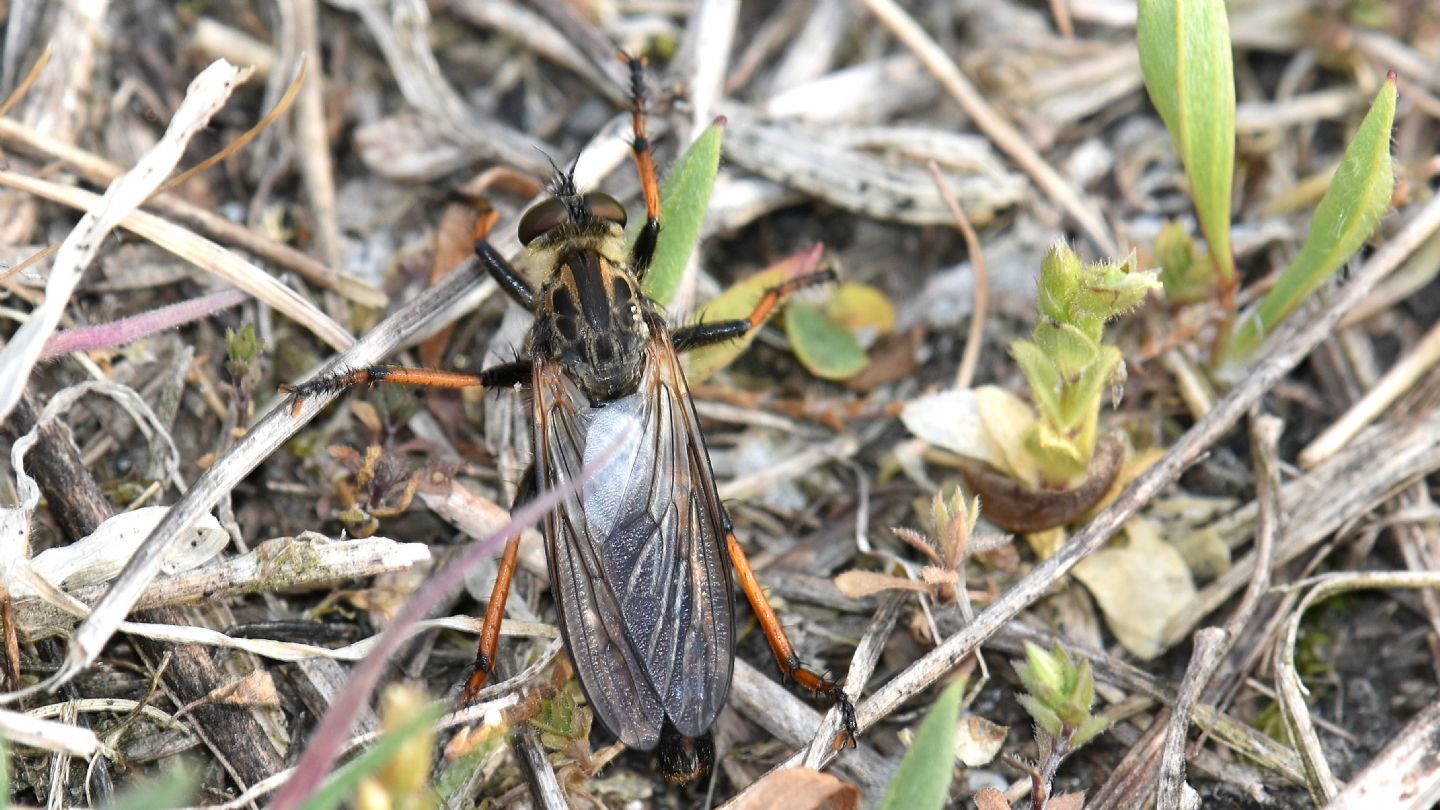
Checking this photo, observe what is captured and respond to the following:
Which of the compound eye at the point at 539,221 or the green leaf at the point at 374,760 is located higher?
the compound eye at the point at 539,221

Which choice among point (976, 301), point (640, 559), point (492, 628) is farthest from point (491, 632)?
point (976, 301)


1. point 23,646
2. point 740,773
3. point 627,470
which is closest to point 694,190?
point 627,470

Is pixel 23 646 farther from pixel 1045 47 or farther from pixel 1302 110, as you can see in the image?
pixel 1302 110

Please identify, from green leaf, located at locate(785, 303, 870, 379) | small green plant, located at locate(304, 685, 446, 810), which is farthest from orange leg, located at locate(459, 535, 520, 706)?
green leaf, located at locate(785, 303, 870, 379)

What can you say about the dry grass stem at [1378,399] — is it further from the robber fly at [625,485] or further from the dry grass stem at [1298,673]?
the robber fly at [625,485]

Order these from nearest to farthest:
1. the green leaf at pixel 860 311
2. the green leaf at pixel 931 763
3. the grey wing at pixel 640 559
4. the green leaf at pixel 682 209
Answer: the green leaf at pixel 931 763 → the grey wing at pixel 640 559 → the green leaf at pixel 682 209 → the green leaf at pixel 860 311

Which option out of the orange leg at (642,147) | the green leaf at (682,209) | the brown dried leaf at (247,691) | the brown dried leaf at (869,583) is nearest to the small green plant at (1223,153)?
the green leaf at (682,209)
